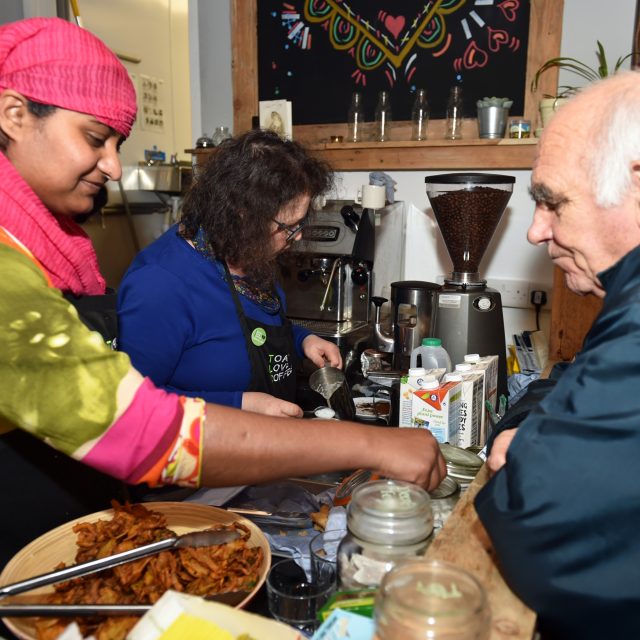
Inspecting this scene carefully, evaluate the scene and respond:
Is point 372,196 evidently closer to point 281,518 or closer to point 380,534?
point 281,518

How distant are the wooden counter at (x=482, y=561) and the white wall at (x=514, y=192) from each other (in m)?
1.62

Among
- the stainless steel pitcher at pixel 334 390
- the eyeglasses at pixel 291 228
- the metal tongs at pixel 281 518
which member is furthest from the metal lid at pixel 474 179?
the metal tongs at pixel 281 518

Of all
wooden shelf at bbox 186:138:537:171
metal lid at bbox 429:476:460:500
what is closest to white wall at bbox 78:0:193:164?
wooden shelf at bbox 186:138:537:171

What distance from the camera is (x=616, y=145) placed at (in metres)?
0.84

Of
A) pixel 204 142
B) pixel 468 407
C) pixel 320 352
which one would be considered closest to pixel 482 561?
pixel 468 407

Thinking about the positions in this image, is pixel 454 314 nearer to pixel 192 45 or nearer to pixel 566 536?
pixel 566 536

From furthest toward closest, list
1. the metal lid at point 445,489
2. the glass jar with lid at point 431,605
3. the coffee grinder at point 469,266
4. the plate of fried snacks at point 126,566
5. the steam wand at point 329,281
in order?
the steam wand at point 329,281 < the coffee grinder at point 469,266 < the metal lid at point 445,489 < the plate of fried snacks at point 126,566 < the glass jar with lid at point 431,605

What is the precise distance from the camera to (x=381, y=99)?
98.5 inches

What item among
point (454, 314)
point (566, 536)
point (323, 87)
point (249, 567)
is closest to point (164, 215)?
point (323, 87)

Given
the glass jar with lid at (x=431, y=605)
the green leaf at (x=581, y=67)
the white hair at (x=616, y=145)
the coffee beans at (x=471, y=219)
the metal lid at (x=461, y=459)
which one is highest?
the green leaf at (x=581, y=67)

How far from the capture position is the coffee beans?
2.06 metres

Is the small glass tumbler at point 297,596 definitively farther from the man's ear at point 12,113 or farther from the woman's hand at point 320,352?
the woman's hand at point 320,352

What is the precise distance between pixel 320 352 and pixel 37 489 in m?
1.00

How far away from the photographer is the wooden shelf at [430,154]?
90.1 inches
